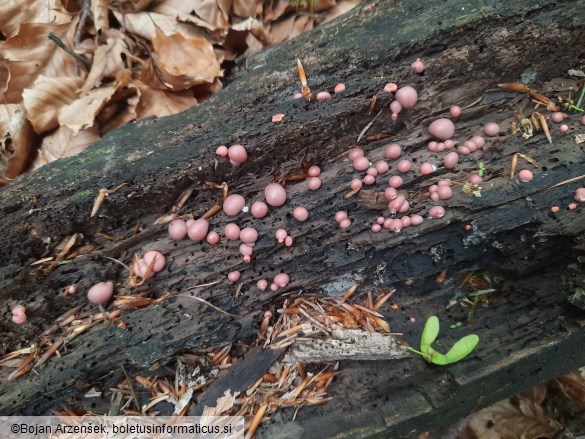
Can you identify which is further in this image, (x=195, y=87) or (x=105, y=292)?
(x=195, y=87)

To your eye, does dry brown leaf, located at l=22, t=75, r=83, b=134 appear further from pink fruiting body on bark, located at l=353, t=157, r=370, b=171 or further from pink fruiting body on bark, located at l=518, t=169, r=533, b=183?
pink fruiting body on bark, located at l=518, t=169, r=533, b=183

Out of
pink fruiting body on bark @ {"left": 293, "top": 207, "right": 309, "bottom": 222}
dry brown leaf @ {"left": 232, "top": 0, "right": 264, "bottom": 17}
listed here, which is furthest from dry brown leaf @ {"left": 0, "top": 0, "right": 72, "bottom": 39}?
pink fruiting body on bark @ {"left": 293, "top": 207, "right": 309, "bottom": 222}

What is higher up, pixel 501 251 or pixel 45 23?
pixel 45 23

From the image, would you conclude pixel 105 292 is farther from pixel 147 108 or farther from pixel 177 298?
pixel 147 108

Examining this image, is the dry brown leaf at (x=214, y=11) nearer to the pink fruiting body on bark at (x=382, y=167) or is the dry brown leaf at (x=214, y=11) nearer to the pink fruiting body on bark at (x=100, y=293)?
the pink fruiting body on bark at (x=382, y=167)

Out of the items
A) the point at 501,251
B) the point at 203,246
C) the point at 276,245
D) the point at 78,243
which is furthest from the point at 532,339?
the point at 78,243

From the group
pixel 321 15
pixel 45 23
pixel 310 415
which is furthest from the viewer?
pixel 321 15
